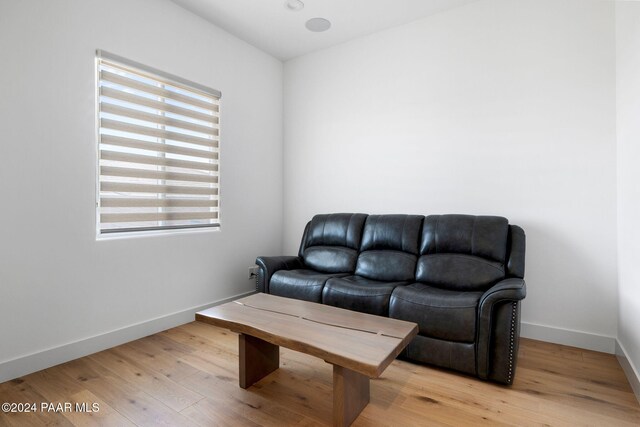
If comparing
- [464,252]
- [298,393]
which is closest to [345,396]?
[298,393]

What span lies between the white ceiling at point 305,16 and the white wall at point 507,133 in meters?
0.14

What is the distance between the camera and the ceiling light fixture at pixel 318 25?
10.2ft

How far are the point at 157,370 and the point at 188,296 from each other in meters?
0.93

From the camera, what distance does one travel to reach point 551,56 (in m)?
2.54

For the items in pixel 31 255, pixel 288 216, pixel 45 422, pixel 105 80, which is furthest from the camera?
pixel 288 216

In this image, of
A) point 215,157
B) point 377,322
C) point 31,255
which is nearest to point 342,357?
point 377,322

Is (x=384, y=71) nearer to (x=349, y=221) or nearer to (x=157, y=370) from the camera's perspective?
(x=349, y=221)

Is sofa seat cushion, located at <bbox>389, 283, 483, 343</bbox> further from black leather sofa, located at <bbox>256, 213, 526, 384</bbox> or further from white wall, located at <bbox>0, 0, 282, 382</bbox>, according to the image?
white wall, located at <bbox>0, 0, 282, 382</bbox>

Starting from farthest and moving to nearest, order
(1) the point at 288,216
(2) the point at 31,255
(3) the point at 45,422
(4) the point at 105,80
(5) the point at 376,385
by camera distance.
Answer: (1) the point at 288,216
(4) the point at 105,80
(2) the point at 31,255
(5) the point at 376,385
(3) the point at 45,422

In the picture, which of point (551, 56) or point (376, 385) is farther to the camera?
point (551, 56)

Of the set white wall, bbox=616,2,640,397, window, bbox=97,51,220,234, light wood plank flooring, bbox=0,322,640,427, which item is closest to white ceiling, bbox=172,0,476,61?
window, bbox=97,51,220,234

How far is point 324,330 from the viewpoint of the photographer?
1672 millimetres

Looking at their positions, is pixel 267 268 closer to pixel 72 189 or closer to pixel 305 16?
pixel 72 189

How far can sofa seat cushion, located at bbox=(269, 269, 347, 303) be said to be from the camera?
102 inches
